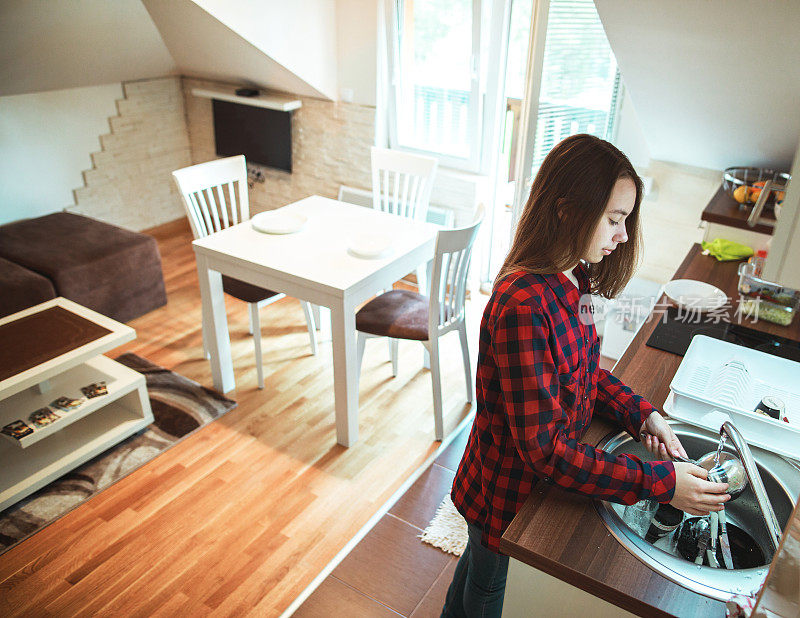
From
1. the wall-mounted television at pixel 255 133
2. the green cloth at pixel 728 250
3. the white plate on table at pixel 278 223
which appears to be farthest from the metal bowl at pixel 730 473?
the wall-mounted television at pixel 255 133

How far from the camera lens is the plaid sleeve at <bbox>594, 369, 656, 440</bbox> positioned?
4.32 ft

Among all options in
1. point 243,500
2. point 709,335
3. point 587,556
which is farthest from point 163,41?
point 587,556

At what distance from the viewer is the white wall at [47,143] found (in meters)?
3.84

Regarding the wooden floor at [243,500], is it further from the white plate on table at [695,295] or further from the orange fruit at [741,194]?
the orange fruit at [741,194]

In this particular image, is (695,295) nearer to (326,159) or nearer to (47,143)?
(326,159)

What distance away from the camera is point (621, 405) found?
4.38 feet

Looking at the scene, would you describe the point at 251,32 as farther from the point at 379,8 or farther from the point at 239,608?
the point at 239,608

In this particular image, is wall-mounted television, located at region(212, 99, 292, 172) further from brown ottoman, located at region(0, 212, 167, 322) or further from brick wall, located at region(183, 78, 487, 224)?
brown ottoman, located at region(0, 212, 167, 322)

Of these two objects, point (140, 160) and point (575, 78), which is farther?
point (140, 160)

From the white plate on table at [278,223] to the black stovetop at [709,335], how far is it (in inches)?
62.9

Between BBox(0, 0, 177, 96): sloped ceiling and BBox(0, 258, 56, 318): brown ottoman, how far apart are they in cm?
120

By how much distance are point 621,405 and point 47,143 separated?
3.97m

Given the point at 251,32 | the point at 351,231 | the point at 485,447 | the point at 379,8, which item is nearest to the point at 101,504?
the point at 351,231

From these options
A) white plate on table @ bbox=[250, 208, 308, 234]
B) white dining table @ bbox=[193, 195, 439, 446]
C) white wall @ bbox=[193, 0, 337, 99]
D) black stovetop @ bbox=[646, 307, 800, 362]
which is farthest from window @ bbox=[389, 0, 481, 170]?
black stovetop @ bbox=[646, 307, 800, 362]
